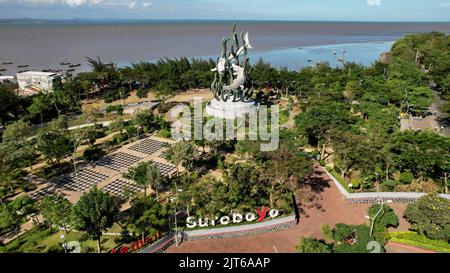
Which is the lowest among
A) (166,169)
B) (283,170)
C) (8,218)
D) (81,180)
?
(81,180)

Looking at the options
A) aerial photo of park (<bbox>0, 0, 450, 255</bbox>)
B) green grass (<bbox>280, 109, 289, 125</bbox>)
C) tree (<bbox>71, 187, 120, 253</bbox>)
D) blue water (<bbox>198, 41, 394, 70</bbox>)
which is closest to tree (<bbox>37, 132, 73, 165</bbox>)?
aerial photo of park (<bbox>0, 0, 450, 255</bbox>)

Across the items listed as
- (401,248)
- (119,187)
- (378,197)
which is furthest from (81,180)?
(401,248)

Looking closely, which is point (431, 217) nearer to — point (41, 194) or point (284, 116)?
point (284, 116)

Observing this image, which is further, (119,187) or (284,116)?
(284,116)

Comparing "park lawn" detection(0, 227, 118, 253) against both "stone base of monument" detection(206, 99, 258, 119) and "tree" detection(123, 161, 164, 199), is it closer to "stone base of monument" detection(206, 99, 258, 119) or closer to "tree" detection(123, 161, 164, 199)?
"tree" detection(123, 161, 164, 199)

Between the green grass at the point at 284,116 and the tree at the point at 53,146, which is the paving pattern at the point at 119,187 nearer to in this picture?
the tree at the point at 53,146

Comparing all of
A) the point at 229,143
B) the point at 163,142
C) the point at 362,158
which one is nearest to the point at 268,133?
the point at 229,143
